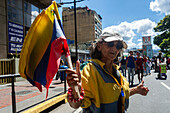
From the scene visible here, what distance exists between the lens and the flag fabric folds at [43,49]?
1267 mm

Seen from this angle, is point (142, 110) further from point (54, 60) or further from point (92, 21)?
point (92, 21)

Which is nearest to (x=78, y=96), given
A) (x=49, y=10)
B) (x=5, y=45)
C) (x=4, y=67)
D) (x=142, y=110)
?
(x=49, y=10)

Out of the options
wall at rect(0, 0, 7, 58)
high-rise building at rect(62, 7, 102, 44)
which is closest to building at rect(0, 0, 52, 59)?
wall at rect(0, 0, 7, 58)

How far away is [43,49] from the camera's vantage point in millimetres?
1321

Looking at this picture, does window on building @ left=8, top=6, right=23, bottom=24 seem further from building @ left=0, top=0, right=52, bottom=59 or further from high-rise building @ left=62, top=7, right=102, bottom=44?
high-rise building @ left=62, top=7, right=102, bottom=44

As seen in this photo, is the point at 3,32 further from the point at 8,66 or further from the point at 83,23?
the point at 83,23

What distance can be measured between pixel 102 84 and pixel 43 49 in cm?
71

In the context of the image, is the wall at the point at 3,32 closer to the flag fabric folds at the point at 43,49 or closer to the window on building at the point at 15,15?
the window on building at the point at 15,15

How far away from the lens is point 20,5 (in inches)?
590

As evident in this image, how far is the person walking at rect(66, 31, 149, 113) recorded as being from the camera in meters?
1.43

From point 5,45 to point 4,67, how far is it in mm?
2692

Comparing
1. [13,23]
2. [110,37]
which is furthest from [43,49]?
[13,23]

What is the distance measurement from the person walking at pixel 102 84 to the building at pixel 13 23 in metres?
12.6

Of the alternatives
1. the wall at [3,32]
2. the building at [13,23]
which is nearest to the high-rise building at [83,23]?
the building at [13,23]
